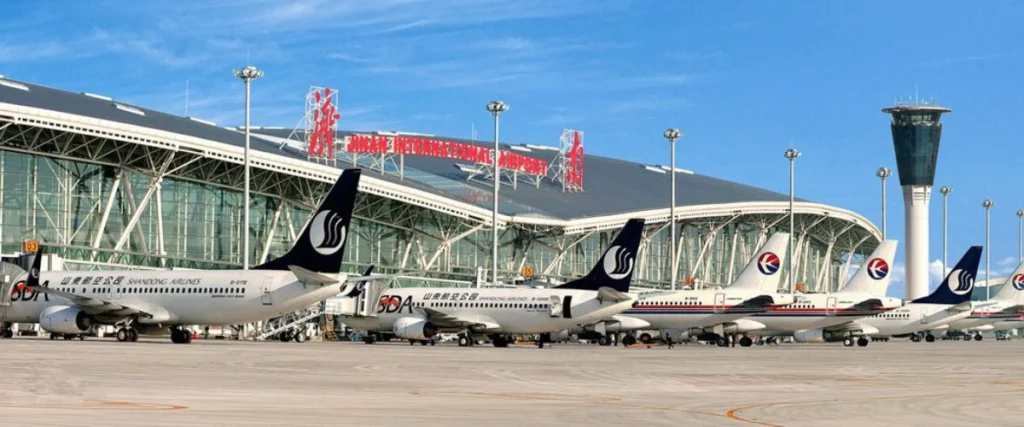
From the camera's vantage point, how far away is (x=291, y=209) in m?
101

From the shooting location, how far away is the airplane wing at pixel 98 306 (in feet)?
194

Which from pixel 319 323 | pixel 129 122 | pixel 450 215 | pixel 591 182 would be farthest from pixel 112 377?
pixel 591 182

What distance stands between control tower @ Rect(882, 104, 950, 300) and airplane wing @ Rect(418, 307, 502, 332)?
9855 centimetres

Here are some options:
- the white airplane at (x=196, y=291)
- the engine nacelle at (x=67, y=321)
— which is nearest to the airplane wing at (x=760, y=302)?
the white airplane at (x=196, y=291)

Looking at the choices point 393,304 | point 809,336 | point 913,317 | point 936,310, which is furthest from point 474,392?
point 809,336

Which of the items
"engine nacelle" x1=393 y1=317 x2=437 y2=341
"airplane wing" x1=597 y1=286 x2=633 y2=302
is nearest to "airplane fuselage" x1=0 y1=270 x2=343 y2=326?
"engine nacelle" x1=393 y1=317 x2=437 y2=341

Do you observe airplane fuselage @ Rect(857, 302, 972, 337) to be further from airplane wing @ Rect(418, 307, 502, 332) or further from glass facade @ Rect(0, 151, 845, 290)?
airplane wing @ Rect(418, 307, 502, 332)

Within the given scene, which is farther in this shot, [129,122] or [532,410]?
[129,122]

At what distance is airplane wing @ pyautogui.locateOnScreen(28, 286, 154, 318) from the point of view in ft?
194

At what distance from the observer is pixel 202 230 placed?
94812 millimetres

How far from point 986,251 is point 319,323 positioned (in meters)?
96.2

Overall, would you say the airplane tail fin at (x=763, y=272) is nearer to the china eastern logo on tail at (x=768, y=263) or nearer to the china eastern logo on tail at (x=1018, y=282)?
the china eastern logo on tail at (x=768, y=263)

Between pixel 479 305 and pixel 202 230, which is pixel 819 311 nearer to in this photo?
pixel 479 305

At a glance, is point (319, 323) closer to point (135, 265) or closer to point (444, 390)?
point (135, 265)
